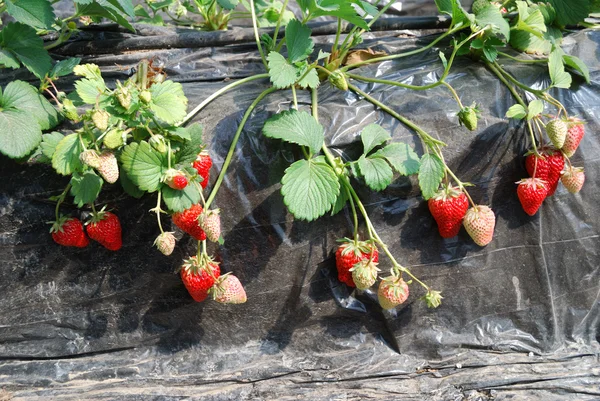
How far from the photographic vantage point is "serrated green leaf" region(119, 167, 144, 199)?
4.22ft

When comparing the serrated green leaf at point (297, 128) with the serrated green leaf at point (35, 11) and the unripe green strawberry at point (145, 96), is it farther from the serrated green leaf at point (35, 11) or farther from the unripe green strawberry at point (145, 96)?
the serrated green leaf at point (35, 11)

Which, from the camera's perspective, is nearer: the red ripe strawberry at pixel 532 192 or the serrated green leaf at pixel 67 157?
the serrated green leaf at pixel 67 157

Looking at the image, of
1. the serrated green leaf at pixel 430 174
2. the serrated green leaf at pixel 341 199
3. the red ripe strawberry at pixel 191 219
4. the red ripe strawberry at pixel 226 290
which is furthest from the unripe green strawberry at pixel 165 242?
the serrated green leaf at pixel 430 174

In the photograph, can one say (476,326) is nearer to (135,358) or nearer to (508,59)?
(508,59)

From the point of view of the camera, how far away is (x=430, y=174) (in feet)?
4.42

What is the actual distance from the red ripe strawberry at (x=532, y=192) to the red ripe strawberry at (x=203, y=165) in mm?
773

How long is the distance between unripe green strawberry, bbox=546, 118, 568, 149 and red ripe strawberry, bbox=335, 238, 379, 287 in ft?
1.62

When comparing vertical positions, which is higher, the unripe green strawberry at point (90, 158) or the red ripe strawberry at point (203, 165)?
the unripe green strawberry at point (90, 158)

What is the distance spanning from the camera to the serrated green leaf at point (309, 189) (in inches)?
48.5

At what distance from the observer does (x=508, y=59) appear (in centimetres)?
162

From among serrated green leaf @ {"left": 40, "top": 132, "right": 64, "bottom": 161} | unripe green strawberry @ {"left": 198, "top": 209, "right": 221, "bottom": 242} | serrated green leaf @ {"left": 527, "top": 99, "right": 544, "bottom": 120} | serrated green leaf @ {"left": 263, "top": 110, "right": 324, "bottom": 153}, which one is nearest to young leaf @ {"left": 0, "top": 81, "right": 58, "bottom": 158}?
serrated green leaf @ {"left": 40, "top": 132, "right": 64, "bottom": 161}

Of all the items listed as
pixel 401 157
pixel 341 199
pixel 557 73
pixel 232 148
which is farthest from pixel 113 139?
pixel 557 73

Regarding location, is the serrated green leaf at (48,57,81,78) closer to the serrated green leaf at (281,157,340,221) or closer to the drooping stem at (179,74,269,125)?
the drooping stem at (179,74,269,125)

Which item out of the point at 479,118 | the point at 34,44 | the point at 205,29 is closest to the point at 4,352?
the point at 34,44
